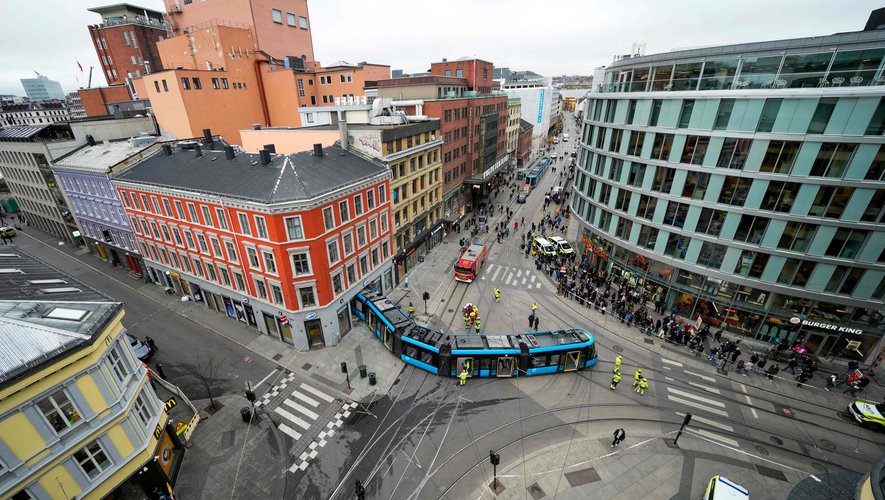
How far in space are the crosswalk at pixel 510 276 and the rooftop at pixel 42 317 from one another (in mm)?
34641

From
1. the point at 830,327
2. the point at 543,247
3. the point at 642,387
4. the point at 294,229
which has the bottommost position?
the point at 642,387

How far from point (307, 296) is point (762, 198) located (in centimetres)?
3774

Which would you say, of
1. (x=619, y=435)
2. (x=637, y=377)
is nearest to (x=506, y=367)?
(x=619, y=435)

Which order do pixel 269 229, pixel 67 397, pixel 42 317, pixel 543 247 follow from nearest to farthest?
pixel 67 397, pixel 42 317, pixel 269 229, pixel 543 247

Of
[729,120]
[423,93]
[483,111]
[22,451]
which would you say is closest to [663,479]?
[729,120]

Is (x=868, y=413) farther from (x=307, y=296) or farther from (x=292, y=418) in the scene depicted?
(x=307, y=296)

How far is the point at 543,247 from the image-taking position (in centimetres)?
4741

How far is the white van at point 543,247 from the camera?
4689 cm

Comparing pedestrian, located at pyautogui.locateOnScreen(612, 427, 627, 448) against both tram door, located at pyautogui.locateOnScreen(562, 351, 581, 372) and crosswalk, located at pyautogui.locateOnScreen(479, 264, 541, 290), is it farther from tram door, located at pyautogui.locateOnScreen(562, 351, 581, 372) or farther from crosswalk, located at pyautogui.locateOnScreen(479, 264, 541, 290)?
crosswalk, located at pyautogui.locateOnScreen(479, 264, 541, 290)

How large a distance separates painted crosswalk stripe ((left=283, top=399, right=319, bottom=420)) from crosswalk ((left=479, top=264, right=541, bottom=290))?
2476 cm

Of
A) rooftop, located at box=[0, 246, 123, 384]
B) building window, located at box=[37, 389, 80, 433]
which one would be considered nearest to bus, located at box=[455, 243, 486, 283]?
rooftop, located at box=[0, 246, 123, 384]

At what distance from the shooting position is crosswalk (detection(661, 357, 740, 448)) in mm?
22953

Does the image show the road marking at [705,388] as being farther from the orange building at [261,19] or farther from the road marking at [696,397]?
the orange building at [261,19]

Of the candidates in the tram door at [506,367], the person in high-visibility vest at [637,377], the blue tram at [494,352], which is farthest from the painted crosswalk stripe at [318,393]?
the person in high-visibility vest at [637,377]
